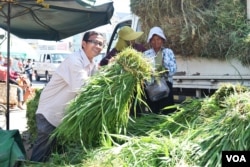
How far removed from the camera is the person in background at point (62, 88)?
296cm

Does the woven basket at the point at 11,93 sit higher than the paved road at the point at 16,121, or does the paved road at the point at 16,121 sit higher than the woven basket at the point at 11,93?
the woven basket at the point at 11,93

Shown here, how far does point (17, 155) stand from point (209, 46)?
7.87 ft

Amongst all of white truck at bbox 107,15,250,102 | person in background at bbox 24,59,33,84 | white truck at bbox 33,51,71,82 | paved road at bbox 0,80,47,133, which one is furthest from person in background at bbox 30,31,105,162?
white truck at bbox 33,51,71,82

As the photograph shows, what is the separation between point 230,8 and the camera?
13.7ft

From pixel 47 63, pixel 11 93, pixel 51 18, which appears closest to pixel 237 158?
pixel 51 18

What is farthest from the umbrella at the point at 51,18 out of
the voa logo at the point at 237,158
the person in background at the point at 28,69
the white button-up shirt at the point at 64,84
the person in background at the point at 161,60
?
the person in background at the point at 28,69

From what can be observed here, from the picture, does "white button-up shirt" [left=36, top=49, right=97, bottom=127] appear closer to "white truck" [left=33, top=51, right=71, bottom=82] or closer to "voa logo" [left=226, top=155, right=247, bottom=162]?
"voa logo" [left=226, top=155, right=247, bottom=162]

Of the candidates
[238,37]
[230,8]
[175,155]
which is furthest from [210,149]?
[230,8]

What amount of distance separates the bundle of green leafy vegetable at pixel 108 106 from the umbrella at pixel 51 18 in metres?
3.01

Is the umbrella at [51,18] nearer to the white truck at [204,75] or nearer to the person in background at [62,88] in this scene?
the white truck at [204,75]

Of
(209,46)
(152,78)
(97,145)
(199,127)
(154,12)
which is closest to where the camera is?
(199,127)

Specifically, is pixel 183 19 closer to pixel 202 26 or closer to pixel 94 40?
pixel 202 26

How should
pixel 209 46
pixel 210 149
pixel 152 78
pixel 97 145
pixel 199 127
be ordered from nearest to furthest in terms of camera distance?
pixel 210 149 → pixel 199 127 → pixel 97 145 → pixel 152 78 → pixel 209 46

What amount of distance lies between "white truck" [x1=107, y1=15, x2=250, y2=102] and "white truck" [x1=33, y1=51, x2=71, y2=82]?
17.7m
